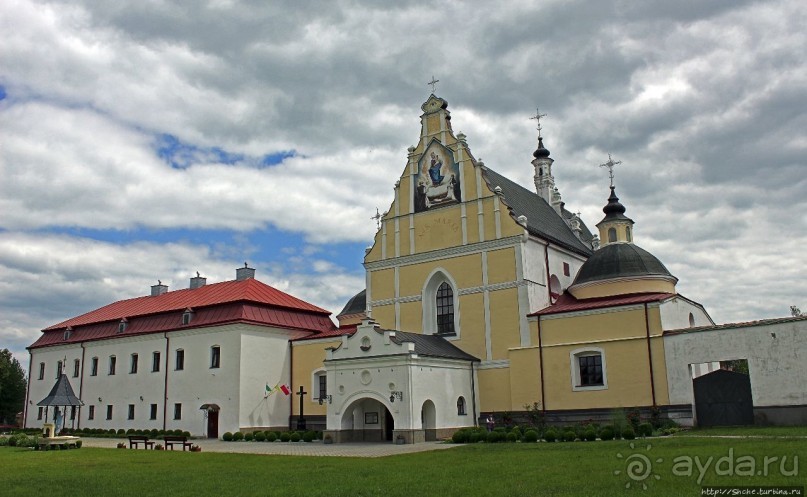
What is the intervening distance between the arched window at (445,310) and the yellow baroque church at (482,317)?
8cm

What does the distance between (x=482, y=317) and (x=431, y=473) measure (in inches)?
823

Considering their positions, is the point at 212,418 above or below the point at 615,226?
below

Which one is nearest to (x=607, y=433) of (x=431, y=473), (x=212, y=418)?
(x=431, y=473)

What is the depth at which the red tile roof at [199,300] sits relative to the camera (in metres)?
45.8

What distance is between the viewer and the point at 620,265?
1422 inches

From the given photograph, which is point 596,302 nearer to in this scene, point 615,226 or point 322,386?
point 615,226

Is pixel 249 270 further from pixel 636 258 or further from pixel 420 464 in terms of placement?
pixel 420 464

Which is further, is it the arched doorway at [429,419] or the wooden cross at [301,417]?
the wooden cross at [301,417]

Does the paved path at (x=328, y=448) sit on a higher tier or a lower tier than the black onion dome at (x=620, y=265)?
lower

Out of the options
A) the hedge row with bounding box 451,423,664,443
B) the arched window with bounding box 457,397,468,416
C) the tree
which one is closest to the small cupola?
the arched window with bounding box 457,397,468,416

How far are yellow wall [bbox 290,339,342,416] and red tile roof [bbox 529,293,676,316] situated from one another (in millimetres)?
13610

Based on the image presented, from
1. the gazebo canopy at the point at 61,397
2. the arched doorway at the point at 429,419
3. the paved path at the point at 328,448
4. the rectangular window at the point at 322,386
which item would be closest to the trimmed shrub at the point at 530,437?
the paved path at the point at 328,448

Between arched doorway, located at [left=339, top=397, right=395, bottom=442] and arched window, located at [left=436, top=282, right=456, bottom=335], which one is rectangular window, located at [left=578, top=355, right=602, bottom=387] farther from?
arched doorway, located at [left=339, top=397, right=395, bottom=442]

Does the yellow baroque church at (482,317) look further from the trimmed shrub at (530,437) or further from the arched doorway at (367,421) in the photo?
the trimmed shrub at (530,437)
